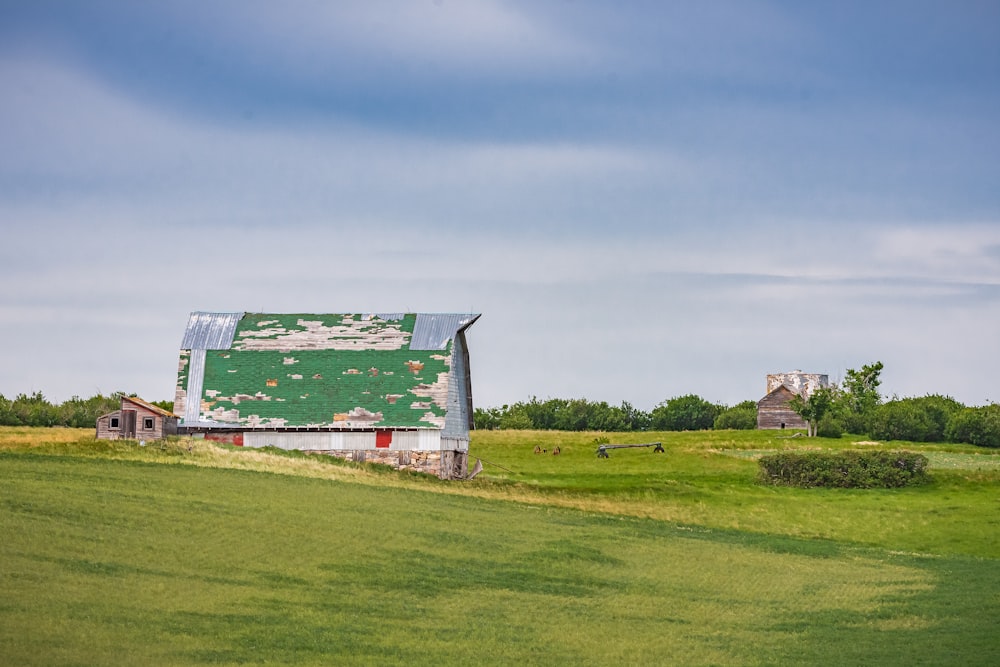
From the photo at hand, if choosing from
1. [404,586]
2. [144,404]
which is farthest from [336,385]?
[404,586]

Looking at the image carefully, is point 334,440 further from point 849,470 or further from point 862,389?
point 862,389

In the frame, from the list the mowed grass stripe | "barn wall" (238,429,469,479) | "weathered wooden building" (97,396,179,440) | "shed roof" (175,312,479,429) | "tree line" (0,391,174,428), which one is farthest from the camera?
"tree line" (0,391,174,428)

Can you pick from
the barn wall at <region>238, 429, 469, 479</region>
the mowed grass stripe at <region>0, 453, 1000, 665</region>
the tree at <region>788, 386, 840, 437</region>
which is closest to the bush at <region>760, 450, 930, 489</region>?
the barn wall at <region>238, 429, 469, 479</region>

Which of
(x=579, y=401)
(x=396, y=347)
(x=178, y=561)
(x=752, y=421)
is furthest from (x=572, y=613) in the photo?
(x=579, y=401)

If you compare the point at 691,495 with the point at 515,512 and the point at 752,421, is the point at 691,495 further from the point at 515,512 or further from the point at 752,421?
the point at 752,421

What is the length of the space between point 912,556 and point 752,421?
100712 millimetres

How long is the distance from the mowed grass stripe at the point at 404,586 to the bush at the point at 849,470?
20.0 m

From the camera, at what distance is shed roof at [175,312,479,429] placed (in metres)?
64.6

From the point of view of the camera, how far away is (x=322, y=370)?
6694 centimetres

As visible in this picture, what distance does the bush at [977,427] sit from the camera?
10206 centimetres

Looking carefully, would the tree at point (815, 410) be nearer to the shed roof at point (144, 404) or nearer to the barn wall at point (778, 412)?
the barn wall at point (778, 412)

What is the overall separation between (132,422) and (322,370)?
10920 mm

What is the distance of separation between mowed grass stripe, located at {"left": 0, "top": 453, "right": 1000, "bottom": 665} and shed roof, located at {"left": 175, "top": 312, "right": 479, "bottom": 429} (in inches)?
689

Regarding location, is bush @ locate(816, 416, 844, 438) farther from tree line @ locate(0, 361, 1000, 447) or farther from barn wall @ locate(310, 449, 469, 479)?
barn wall @ locate(310, 449, 469, 479)
